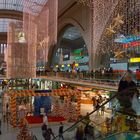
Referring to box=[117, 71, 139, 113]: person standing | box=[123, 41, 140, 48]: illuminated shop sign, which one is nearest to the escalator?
box=[117, 71, 139, 113]: person standing

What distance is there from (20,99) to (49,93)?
2770 millimetres

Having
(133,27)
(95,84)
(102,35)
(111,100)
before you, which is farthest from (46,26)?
(111,100)

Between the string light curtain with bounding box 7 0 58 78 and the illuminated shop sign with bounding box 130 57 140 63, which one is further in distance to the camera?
the illuminated shop sign with bounding box 130 57 140 63

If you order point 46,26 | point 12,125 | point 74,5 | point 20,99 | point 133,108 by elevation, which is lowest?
point 12,125

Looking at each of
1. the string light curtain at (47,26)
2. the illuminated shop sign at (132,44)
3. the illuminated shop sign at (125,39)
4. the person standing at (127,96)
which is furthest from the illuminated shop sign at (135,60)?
the person standing at (127,96)

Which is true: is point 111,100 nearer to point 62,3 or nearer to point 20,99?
point 20,99

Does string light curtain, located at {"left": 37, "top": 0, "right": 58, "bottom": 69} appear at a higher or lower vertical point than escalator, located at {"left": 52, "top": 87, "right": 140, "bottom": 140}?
higher

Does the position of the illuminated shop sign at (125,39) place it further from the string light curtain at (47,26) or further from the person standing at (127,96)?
the person standing at (127,96)

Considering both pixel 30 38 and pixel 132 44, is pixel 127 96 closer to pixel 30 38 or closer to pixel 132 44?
pixel 30 38

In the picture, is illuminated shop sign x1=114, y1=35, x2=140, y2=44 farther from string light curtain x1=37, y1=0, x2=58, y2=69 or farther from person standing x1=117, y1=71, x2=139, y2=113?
person standing x1=117, y1=71, x2=139, y2=113

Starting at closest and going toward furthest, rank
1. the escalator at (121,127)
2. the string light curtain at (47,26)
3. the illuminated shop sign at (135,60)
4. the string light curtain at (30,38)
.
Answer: the escalator at (121,127)
the string light curtain at (47,26)
the string light curtain at (30,38)
the illuminated shop sign at (135,60)

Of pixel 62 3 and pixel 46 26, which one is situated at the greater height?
pixel 62 3

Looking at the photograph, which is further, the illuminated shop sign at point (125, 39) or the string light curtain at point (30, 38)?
the illuminated shop sign at point (125, 39)

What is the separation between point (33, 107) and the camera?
25.2 m
